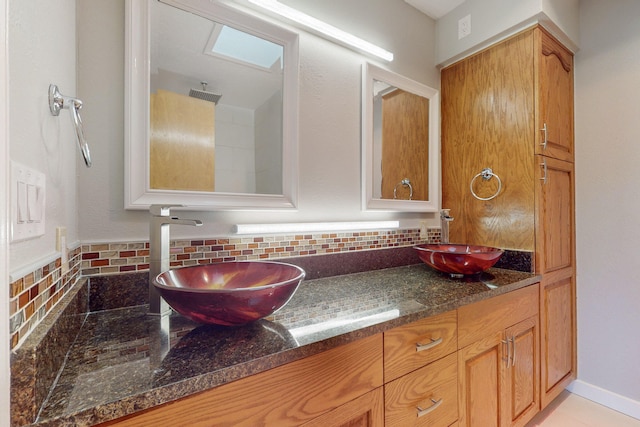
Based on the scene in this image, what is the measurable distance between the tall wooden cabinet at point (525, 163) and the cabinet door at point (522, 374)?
0.31 ft

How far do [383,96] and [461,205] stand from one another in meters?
0.83

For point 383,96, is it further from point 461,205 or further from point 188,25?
point 188,25

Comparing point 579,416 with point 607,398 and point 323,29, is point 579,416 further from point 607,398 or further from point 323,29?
point 323,29

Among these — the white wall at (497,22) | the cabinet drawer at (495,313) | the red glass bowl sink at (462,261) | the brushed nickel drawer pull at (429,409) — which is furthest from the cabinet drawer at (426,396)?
the white wall at (497,22)

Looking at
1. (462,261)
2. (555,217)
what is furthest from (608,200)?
(462,261)

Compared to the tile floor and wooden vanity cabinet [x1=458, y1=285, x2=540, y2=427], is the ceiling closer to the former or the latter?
wooden vanity cabinet [x1=458, y1=285, x2=540, y2=427]

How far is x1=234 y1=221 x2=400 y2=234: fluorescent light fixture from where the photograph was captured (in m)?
1.16

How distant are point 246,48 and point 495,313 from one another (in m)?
1.50

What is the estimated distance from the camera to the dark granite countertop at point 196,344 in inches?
19.0

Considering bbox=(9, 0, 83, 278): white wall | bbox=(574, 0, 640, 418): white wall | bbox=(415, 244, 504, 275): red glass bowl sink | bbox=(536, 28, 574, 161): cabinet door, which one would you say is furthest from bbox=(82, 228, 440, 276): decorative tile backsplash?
bbox=(574, 0, 640, 418): white wall

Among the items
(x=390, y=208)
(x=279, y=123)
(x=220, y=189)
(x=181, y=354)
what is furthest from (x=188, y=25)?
(x=390, y=208)

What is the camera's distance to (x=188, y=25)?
107 centimetres

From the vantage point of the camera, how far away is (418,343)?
2.99ft

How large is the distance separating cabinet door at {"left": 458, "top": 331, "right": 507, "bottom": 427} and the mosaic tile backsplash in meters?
0.65
